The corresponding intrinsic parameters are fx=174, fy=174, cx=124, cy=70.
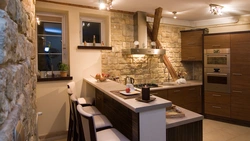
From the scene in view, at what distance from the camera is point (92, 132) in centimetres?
151

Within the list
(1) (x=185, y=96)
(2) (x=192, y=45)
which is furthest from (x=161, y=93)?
(2) (x=192, y=45)

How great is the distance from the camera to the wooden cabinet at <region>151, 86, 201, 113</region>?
3948 mm

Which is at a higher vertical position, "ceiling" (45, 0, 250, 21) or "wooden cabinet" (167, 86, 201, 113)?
"ceiling" (45, 0, 250, 21)

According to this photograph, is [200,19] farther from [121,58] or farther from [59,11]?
[59,11]

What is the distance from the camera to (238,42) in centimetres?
393

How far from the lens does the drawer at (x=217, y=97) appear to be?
412 centimetres

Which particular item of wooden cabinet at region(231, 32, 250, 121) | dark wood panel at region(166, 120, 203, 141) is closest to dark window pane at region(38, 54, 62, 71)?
dark wood panel at region(166, 120, 203, 141)

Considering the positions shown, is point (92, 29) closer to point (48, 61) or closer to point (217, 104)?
point (48, 61)

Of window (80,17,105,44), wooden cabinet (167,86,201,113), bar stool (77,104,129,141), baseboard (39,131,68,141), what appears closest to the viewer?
bar stool (77,104,129,141)

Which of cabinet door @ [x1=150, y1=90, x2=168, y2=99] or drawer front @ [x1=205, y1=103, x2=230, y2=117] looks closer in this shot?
cabinet door @ [x1=150, y1=90, x2=168, y2=99]

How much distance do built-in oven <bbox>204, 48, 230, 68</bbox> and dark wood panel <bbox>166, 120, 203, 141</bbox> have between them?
275cm

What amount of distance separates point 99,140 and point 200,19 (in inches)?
178

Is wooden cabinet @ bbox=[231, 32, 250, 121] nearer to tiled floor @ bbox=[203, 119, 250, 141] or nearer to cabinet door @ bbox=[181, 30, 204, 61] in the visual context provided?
tiled floor @ bbox=[203, 119, 250, 141]

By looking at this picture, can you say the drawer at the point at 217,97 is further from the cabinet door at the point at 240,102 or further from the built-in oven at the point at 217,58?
the built-in oven at the point at 217,58
